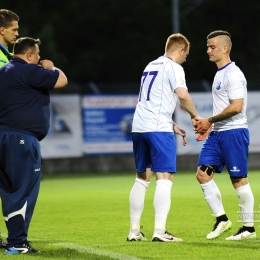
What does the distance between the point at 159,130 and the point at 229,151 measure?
0.89 m

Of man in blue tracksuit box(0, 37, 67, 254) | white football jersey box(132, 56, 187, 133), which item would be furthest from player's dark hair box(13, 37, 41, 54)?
white football jersey box(132, 56, 187, 133)

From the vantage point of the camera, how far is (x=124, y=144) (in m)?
25.3

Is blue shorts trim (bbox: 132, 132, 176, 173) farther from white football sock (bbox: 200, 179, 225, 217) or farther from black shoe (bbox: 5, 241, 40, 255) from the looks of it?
black shoe (bbox: 5, 241, 40, 255)

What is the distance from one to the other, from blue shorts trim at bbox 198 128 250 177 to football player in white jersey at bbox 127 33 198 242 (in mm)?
539

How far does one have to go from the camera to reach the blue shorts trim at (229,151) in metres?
9.62

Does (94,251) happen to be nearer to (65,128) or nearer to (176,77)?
(176,77)

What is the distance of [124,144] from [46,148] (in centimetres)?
238

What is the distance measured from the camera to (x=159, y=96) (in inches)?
370

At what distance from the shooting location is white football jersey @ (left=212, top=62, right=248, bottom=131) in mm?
9531

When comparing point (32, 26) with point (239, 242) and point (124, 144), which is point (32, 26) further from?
point (239, 242)

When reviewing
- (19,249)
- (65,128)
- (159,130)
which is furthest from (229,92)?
(65,128)

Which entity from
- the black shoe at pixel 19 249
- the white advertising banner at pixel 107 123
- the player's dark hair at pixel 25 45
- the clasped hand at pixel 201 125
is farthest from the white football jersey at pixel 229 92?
the white advertising banner at pixel 107 123

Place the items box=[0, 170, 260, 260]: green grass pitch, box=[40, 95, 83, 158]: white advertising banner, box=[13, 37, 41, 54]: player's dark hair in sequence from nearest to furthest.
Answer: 1. box=[0, 170, 260, 260]: green grass pitch
2. box=[13, 37, 41, 54]: player's dark hair
3. box=[40, 95, 83, 158]: white advertising banner

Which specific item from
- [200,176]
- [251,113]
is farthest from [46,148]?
[200,176]
